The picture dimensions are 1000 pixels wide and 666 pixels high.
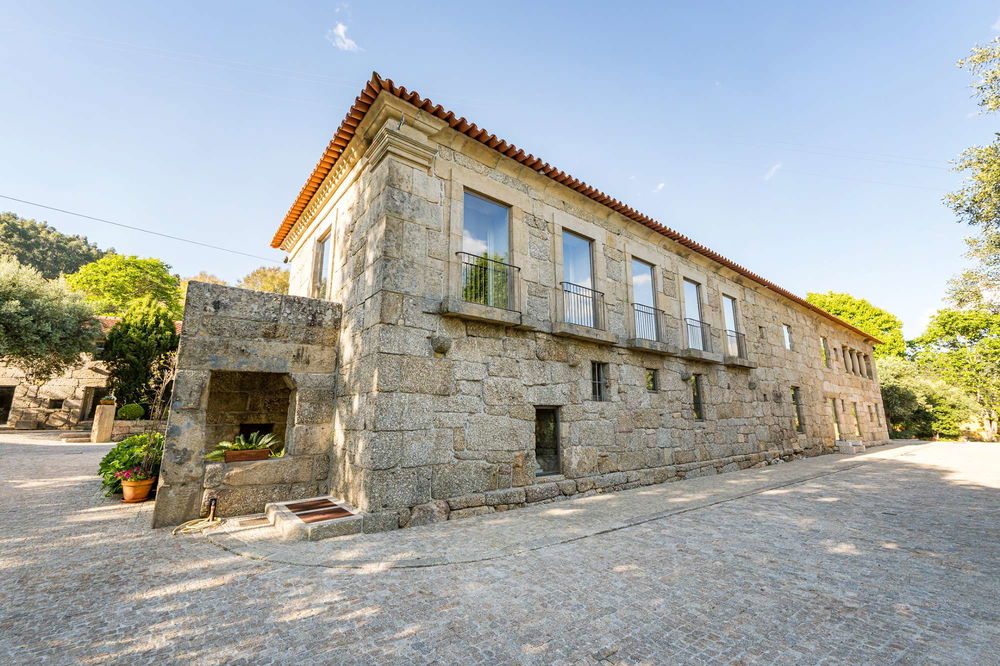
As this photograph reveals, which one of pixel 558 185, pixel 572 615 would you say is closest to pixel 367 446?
pixel 572 615

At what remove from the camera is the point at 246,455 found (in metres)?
4.97

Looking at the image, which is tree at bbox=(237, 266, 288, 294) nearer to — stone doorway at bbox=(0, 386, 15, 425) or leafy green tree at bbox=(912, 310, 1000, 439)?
stone doorway at bbox=(0, 386, 15, 425)

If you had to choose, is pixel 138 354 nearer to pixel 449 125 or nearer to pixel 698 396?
pixel 449 125

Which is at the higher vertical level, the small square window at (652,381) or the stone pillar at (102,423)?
the small square window at (652,381)

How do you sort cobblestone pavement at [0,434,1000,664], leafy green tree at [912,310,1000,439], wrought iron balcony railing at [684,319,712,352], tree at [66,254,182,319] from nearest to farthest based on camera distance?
cobblestone pavement at [0,434,1000,664] < wrought iron balcony railing at [684,319,712,352] < leafy green tree at [912,310,1000,439] < tree at [66,254,182,319]

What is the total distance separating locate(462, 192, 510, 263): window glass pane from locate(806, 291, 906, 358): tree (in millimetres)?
31657

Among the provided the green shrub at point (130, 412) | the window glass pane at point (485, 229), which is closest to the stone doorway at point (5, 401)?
the green shrub at point (130, 412)

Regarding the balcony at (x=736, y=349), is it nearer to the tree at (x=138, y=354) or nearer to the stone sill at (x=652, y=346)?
the stone sill at (x=652, y=346)

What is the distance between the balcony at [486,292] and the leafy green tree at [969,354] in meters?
23.4

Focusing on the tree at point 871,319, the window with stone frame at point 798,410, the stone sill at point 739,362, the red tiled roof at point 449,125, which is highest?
the tree at point 871,319

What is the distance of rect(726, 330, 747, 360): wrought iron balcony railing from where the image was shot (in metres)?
10.2

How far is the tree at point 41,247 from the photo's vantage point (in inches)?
1124

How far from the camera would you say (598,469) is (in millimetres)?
6594

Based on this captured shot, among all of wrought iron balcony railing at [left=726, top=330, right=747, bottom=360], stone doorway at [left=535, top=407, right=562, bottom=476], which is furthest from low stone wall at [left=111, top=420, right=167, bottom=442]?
wrought iron balcony railing at [left=726, top=330, right=747, bottom=360]
